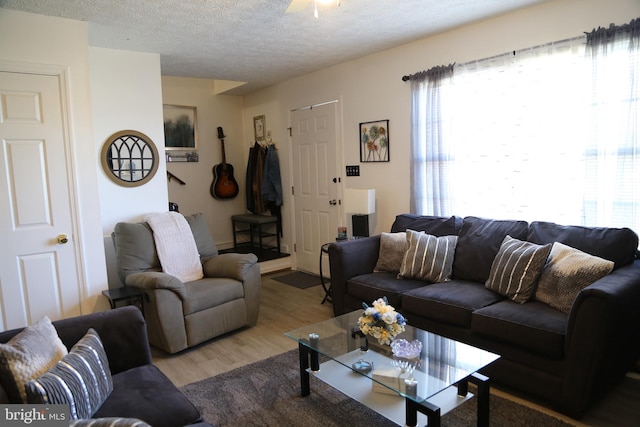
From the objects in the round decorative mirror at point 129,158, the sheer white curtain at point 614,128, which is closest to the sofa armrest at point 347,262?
the sheer white curtain at point 614,128

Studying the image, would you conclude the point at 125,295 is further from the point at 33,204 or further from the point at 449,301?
the point at 449,301

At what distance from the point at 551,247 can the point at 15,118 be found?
3.66 m

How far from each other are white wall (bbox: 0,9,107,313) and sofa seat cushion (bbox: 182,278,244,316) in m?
0.71

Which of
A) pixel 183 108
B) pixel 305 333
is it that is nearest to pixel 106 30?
pixel 183 108

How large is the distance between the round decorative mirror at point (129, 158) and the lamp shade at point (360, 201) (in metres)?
1.90

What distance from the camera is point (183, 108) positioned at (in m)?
5.61

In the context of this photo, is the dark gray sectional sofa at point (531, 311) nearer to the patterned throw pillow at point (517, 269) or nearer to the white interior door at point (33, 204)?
the patterned throw pillow at point (517, 269)

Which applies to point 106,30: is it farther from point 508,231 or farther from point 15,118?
point 508,231

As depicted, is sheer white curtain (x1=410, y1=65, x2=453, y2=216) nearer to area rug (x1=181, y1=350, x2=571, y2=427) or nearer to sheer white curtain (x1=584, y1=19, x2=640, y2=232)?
sheer white curtain (x1=584, y1=19, x2=640, y2=232)

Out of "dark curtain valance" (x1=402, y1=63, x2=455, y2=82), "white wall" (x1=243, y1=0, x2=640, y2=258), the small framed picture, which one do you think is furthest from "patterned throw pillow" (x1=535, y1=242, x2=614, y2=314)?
the small framed picture

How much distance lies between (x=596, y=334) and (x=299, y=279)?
11.2 feet

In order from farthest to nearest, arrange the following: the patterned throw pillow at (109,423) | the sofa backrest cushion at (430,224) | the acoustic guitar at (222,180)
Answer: the acoustic guitar at (222,180) → the sofa backrest cushion at (430,224) → the patterned throw pillow at (109,423)

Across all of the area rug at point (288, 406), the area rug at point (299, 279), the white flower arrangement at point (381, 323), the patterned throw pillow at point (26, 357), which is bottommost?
the area rug at point (288, 406)

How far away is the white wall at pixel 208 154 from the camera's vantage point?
5609 mm
